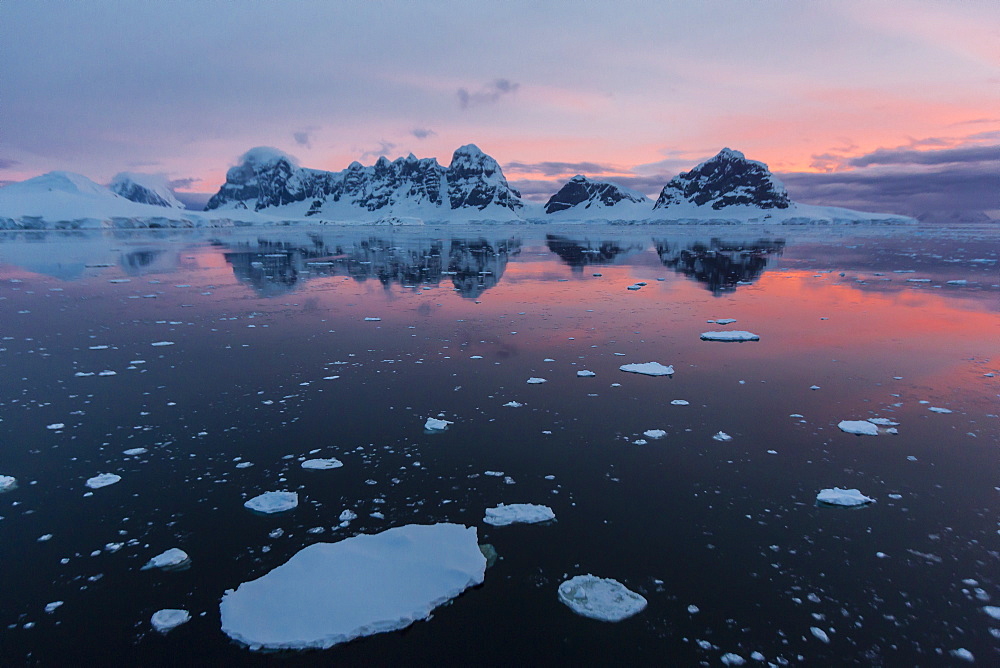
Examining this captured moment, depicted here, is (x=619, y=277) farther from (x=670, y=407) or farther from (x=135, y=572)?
(x=135, y=572)

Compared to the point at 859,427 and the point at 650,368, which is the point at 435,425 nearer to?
the point at 650,368

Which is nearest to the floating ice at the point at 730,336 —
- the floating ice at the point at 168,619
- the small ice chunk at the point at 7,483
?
the floating ice at the point at 168,619

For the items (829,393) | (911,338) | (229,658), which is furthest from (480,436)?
(911,338)

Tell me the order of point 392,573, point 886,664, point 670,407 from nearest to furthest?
point 886,664, point 392,573, point 670,407

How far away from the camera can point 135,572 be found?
3.92 meters

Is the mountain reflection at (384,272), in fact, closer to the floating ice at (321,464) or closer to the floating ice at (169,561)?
the floating ice at (321,464)

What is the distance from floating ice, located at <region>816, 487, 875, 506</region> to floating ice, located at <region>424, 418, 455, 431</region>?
4155 millimetres

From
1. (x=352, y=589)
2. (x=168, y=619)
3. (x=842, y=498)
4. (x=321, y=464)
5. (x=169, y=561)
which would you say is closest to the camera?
(x=168, y=619)

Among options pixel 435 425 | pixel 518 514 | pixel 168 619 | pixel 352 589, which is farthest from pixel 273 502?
pixel 518 514

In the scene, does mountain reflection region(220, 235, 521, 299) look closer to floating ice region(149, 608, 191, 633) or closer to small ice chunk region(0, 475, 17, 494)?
small ice chunk region(0, 475, 17, 494)

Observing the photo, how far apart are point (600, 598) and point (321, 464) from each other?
330 cm

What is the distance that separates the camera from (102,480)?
5156 millimetres

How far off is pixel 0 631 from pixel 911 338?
47.1 ft

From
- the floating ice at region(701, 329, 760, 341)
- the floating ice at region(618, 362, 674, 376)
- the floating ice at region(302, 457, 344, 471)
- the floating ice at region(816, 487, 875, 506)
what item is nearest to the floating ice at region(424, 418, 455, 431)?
the floating ice at region(302, 457, 344, 471)
